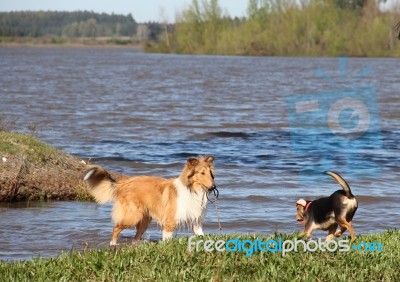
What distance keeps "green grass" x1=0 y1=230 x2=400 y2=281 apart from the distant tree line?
9951cm

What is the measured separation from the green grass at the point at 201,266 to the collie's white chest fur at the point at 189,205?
1.42 meters

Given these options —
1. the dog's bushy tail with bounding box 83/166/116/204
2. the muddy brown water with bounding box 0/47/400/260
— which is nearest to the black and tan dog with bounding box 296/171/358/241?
the muddy brown water with bounding box 0/47/400/260

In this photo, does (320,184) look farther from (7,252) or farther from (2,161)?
(7,252)

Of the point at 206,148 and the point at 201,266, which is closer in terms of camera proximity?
the point at 201,266

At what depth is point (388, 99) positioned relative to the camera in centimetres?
4462

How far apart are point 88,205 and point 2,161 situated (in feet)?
4.82

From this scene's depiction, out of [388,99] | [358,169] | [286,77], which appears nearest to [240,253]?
[358,169]

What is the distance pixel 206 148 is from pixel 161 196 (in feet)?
44.1

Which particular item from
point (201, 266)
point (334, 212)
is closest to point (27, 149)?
point (334, 212)

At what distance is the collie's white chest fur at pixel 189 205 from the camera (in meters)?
10.4

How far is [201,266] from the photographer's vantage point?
327 inches

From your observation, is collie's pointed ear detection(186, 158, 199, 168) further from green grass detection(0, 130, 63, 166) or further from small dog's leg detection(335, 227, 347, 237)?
green grass detection(0, 130, 63, 166)

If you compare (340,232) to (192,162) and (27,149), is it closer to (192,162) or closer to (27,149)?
(192,162)

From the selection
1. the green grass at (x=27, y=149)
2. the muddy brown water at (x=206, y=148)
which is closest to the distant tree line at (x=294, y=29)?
the muddy brown water at (x=206, y=148)
